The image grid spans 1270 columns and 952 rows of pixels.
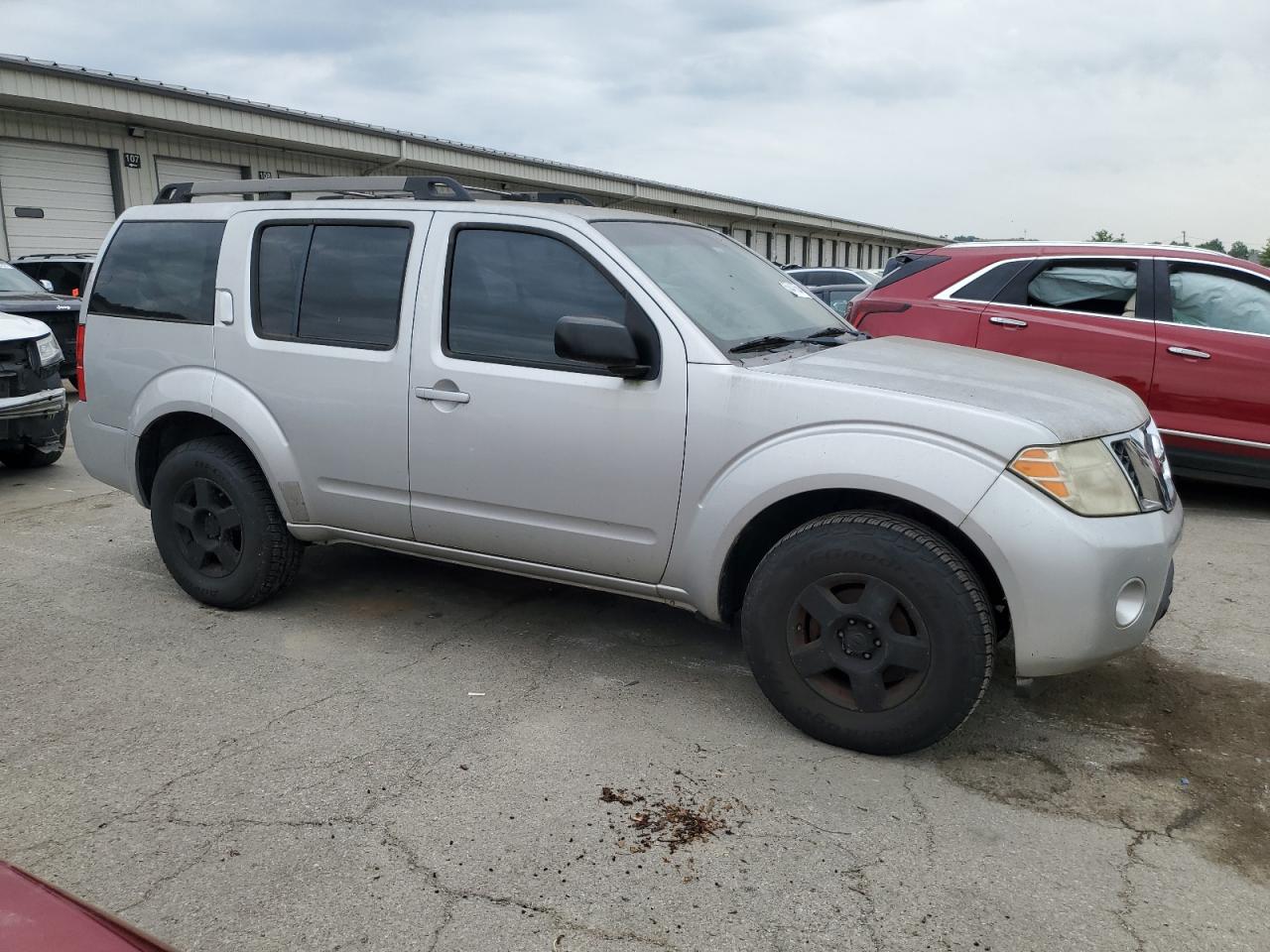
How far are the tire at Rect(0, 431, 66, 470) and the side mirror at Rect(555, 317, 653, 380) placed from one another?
6205mm

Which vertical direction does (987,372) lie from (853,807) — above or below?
above

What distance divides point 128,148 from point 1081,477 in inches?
683

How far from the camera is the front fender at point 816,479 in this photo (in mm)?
3088

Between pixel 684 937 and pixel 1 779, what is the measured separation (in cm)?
222

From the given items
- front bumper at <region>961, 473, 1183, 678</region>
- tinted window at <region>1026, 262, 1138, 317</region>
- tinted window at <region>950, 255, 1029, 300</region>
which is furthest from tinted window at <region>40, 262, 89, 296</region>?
front bumper at <region>961, 473, 1183, 678</region>

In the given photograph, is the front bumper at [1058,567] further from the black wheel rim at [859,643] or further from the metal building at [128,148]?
the metal building at [128,148]

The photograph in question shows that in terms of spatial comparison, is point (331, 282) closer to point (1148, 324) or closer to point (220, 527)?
point (220, 527)

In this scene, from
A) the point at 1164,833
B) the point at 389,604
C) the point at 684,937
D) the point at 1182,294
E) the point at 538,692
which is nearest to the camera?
the point at 684,937

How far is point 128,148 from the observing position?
1652 cm

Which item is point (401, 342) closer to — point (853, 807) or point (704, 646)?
point (704, 646)

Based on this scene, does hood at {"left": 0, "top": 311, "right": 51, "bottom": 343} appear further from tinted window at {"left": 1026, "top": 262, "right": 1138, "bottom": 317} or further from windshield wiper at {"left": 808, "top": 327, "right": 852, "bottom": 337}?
tinted window at {"left": 1026, "top": 262, "right": 1138, "bottom": 317}

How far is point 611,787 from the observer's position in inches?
122

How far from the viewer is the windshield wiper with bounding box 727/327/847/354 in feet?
11.9

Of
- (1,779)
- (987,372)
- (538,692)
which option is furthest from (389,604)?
(987,372)
